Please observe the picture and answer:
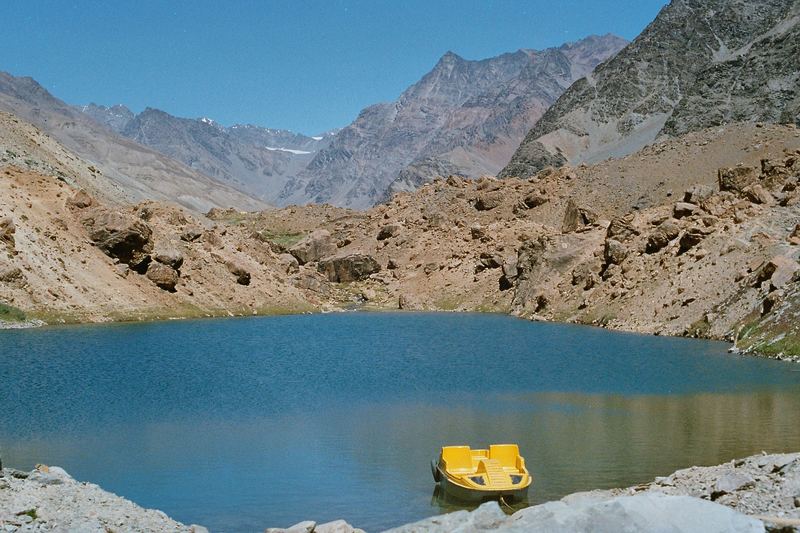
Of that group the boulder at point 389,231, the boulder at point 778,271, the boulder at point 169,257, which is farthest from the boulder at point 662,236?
the boulder at point 389,231

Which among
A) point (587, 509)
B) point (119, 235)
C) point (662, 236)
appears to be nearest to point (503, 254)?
point (662, 236)

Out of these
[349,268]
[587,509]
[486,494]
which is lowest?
[486,494]

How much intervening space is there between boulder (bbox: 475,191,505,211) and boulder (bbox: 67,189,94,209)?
67.5 meters

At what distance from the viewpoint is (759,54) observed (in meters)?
197

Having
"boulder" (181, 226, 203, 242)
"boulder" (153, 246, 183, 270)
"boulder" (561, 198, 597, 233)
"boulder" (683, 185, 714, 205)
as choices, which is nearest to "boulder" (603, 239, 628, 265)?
"boulder" (683, 185, 714, 205)

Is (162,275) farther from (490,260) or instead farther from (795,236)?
(795,236)

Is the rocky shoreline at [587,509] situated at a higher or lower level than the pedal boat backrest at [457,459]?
higher

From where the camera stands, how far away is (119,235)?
83.0 meters

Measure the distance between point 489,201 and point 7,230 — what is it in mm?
80614

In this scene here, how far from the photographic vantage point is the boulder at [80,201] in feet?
281

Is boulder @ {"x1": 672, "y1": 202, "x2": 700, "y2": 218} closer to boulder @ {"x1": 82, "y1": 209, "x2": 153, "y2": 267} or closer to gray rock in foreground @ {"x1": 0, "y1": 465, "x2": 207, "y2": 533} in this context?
boulder @ {"x1": 82, "y1": 209, "x2": 153, "y2": 267}

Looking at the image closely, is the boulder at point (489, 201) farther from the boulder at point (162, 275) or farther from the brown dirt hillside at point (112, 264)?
the boulder at point (162, 275)

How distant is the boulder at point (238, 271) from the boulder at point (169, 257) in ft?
24.9

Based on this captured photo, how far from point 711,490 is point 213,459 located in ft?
50.8
